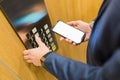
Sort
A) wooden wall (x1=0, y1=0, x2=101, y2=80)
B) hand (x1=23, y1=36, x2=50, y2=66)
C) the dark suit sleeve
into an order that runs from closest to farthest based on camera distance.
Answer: the dark suit sleeve < wooden wall (x1=0, y1=0, x2=101, y2=80) < hand (x1=23, y1=36, x2=50, y2=66)

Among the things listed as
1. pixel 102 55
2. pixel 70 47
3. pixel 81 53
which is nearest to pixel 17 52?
pixel 102 55

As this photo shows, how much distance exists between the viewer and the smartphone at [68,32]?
33.1 inches

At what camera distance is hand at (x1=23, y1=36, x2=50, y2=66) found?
2.54 ft

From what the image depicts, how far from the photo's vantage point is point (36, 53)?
79 centimetres

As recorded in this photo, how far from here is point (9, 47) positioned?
0.68 m

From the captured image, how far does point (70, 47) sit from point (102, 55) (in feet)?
1.37

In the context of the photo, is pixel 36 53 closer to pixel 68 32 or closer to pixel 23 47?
pixel 23 47

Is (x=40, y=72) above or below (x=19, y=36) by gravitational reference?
below

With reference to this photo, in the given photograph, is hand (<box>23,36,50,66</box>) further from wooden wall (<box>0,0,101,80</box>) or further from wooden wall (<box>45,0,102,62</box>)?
wooden wall (<box>45,0,102,62</box>)

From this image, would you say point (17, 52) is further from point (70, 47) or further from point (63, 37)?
point (70, 47)

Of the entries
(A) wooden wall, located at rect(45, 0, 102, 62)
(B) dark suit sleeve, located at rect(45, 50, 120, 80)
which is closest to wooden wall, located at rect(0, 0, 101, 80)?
(A) wooden wall, located at rect(45, 0, 102, 62)

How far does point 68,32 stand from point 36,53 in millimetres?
165

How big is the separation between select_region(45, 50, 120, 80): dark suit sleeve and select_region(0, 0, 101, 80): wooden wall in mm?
108

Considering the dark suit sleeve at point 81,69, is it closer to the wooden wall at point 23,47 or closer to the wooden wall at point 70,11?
the wooden wall at point 23,47
